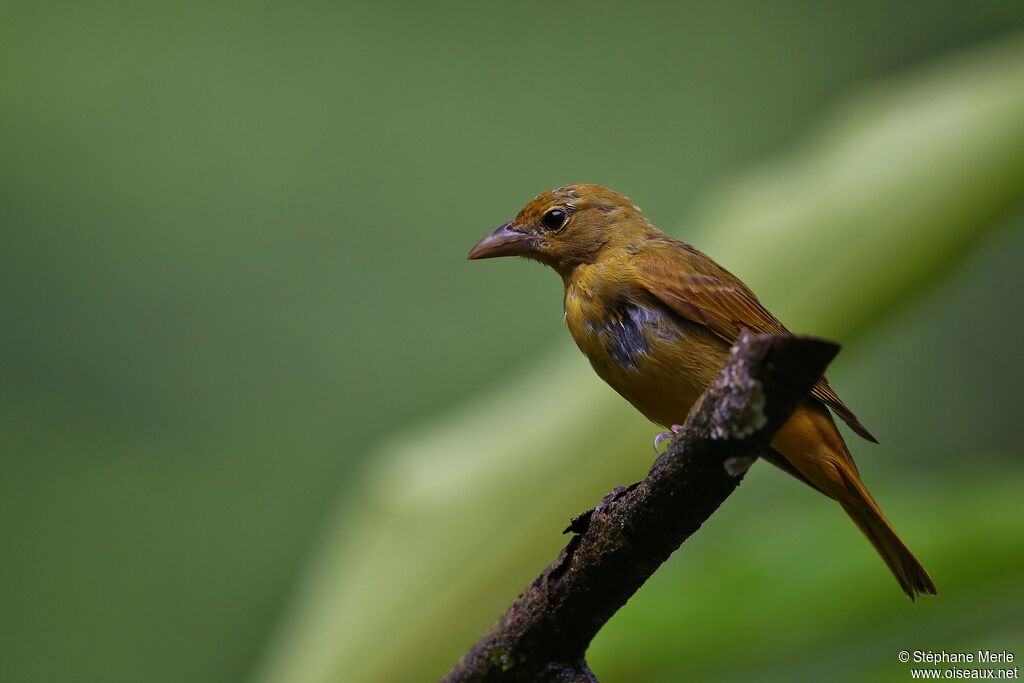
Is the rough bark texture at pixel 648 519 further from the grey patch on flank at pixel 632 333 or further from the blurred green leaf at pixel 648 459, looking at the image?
the grey patch on flank at pixel 632 333

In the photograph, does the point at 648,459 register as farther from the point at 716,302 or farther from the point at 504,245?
the point at 504,245

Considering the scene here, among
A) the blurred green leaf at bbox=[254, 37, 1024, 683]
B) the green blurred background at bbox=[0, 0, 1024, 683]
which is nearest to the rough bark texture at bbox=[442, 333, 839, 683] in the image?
the blurred green leaf at bbox=[254, 37, 1024, 683]

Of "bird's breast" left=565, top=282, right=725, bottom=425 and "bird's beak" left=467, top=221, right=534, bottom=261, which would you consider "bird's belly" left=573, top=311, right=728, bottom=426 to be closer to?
"bird's breast" left=565, top=282, right=725, bottom=425

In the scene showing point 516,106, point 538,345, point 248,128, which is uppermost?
point 248,128

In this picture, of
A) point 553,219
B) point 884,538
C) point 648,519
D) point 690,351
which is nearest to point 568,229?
point 553,219

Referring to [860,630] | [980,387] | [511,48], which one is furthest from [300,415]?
[860,630]

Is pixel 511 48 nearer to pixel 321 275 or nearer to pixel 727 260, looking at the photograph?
pixel 321 275

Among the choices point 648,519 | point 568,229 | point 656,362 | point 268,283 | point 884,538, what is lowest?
point 884,538

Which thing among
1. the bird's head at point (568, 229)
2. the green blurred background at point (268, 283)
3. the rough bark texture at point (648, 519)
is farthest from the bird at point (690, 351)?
the green blurred background at point (268, 283)
